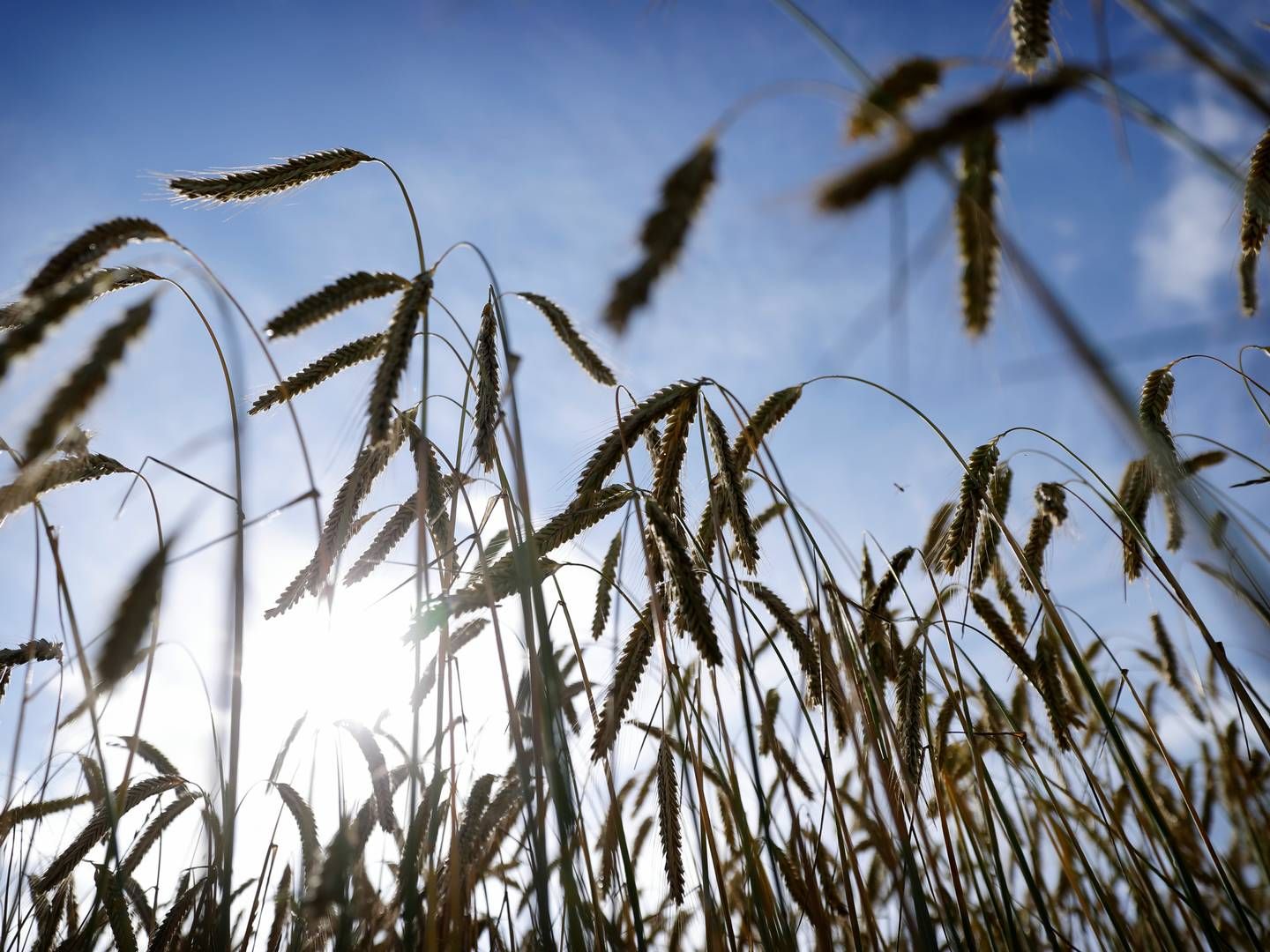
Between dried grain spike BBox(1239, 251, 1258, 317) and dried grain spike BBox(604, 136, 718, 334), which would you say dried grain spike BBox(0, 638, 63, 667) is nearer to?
dried grain spike BBox(604, 136, 718, 334)

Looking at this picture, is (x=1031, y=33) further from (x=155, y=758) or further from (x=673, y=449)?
(x=155, y=758)

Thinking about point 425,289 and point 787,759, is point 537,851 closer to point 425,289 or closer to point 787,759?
point 425,289

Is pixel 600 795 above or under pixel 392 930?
above

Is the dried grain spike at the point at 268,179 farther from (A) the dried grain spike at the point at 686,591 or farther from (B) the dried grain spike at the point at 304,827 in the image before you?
(B) the dried grain spike at the point at 304,827

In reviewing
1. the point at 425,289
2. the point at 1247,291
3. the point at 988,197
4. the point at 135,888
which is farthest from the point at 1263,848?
the point at 135,888

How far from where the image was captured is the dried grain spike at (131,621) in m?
1.30

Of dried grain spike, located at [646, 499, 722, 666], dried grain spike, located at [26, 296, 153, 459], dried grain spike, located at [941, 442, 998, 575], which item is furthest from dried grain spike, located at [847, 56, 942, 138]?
dried grain spike, located at [26, 296, 153, 459]

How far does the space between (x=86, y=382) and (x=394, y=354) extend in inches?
28.7

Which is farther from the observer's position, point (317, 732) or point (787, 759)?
point (787, 759)

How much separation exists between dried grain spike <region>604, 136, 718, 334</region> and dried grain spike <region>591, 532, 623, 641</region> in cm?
153

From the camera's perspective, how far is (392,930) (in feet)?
6.33

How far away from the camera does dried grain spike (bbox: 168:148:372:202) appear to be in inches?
81.4

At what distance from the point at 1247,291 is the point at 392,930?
3.23 metres

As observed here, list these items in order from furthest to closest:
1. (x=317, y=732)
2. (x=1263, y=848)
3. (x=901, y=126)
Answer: (x=1263, y=848) < (x=317, y=732) < (x=901, y=126)
